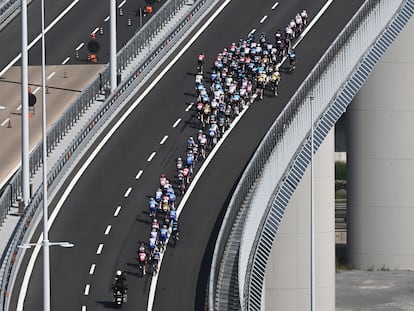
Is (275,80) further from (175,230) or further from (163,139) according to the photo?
(175,230)

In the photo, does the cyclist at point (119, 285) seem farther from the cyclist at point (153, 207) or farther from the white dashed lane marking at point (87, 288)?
the cyclist at point (153, 207)

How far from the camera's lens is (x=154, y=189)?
362 ft

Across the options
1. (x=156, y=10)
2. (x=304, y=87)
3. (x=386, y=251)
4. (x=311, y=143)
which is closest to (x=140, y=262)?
(x=311, y=143)

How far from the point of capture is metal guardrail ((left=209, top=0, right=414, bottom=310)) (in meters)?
97.2

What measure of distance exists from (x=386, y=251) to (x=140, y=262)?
52.6m

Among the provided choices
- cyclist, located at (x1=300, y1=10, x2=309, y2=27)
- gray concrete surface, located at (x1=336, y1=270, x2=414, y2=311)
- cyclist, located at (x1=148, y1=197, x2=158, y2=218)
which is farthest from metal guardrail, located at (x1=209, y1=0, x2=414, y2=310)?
gray concrete surface, located at (x1=336, y1=270, x2=414, y2=311)

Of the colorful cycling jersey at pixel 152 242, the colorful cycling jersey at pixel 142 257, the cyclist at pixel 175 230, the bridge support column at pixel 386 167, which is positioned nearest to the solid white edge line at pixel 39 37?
the bridge support column at pixel 386 167

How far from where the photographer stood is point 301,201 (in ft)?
420

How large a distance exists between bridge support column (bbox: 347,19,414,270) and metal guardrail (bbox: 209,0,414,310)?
23.2 m

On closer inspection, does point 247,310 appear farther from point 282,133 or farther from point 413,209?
point 413,209

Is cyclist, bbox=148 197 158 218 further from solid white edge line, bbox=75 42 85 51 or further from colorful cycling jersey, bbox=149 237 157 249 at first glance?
solid white edge line, bbox=75 42 85 51

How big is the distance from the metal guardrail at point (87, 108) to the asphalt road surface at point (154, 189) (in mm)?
1259

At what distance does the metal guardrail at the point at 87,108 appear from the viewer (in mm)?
102244

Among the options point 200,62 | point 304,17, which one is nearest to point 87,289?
point 200,62
